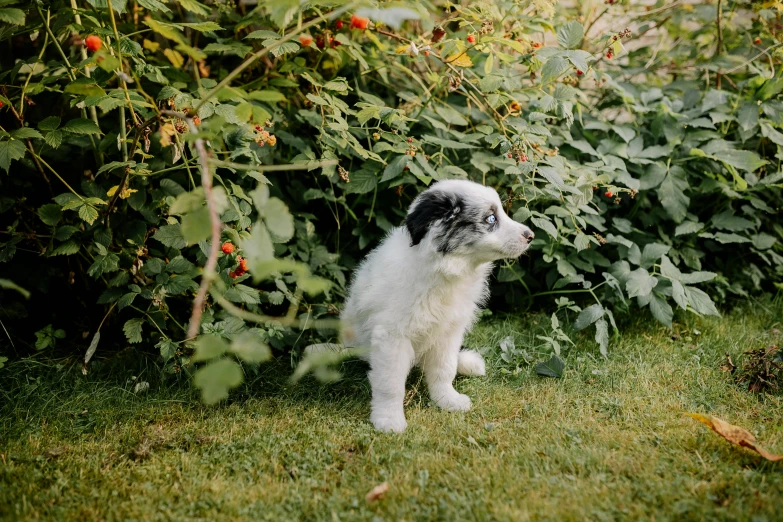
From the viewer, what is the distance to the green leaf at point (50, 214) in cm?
323

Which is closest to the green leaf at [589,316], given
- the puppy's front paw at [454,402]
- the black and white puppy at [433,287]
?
the black and white puppy at [433,287]

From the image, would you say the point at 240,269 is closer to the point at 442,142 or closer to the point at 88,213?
the point at 88,213

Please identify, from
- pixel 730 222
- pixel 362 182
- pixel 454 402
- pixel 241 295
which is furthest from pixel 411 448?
pixel 730 222

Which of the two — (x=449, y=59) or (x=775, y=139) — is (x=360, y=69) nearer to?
(x=449, y=59)

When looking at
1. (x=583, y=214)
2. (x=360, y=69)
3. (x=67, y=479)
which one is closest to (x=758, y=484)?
(x=583, y=214)

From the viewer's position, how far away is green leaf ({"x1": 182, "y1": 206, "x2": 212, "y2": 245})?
1.97 m

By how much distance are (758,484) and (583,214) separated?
2.14 m

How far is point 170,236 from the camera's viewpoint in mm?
3234

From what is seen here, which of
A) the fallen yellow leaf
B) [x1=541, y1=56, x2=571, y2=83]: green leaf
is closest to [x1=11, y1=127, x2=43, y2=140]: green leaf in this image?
the fallen yellow leaf

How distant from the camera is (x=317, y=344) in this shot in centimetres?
363

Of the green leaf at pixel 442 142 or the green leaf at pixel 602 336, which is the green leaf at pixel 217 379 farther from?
the green leaf at pixel 602 336

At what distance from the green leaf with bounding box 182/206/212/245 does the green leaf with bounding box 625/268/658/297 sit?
262 centimetres

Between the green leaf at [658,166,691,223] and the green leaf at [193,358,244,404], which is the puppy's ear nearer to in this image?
the green leaf at [193,358,244,404]

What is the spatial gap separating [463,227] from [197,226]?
144 cm
